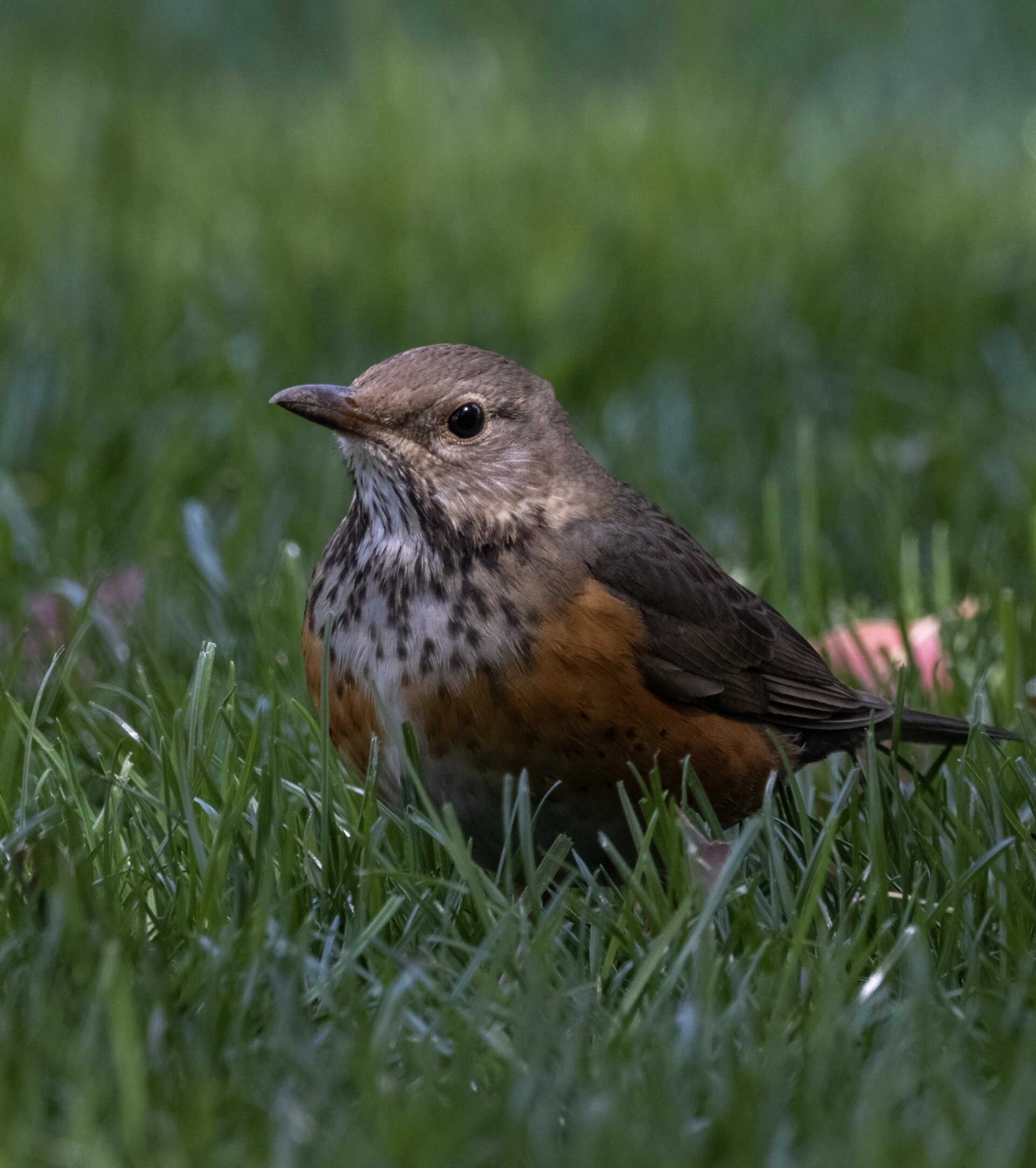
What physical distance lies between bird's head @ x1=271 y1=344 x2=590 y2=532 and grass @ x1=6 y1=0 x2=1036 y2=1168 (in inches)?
18.7

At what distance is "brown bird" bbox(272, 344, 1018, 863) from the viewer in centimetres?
299

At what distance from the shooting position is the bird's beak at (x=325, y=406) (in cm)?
324

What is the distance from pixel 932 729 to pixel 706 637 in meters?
0.50

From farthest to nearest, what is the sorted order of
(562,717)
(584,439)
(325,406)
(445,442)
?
(584,439), (445,442), (325,406), (562,717)

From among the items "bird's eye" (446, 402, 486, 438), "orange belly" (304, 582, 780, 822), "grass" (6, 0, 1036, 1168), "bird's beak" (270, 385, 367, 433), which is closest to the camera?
"grass" (6, 0, 1036, 1168)

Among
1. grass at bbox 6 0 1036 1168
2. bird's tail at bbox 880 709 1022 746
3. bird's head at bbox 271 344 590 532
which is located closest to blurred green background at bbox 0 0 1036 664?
grass at bbox 6 0 1036 1168

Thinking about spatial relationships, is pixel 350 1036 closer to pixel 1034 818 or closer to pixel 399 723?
pixel 399 723

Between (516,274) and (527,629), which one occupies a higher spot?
(516,274)

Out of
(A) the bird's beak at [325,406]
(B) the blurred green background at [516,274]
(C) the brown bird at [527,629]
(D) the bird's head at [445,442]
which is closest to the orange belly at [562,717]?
(C) the brown bird at [527,629]

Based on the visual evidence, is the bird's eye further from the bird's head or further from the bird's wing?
the bird's wing

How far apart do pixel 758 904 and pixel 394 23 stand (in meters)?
6.78

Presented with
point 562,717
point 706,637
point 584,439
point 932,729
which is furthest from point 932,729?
point 584,439

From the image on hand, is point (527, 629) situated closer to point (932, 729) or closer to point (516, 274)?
point (932, 729)

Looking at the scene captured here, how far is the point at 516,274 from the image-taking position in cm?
664
